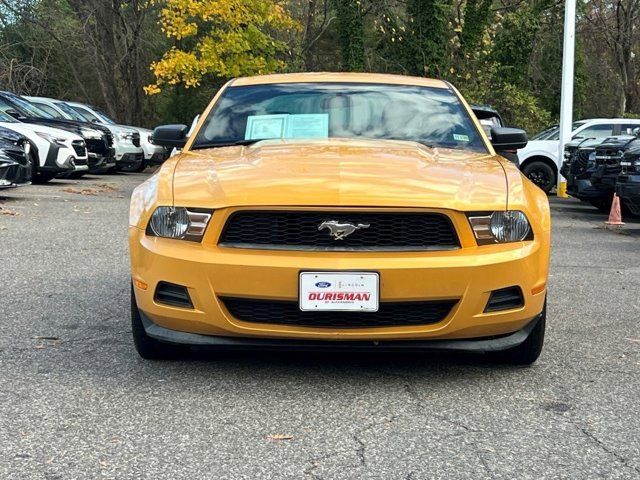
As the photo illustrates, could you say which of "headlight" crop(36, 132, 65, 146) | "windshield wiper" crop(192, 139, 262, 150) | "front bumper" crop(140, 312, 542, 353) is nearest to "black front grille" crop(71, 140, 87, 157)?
"headlight" crop(36, 132, 65, 146)

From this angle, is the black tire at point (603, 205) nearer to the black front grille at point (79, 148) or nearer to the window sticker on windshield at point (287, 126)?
the black front grille at point (79, 148)

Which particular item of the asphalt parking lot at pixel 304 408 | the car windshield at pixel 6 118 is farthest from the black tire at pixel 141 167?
the asphalt parking lot at pixel 304 408

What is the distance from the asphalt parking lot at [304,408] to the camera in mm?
3170

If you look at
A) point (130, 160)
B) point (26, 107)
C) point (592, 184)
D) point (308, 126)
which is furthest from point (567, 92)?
point (308, 126)

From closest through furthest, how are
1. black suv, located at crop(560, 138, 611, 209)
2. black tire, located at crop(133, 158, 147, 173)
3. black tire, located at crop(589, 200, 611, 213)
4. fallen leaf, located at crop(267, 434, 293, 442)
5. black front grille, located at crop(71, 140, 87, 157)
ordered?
fallen leaf, located at crop(267, 434, 293, 442) < black suv, located at crop(560, 138, 611, 209) < black tire, located at crop(589, 200, 611, 213) < black front grille, located at crop(71, 140, 87, 157) < black tire, located at crop(133, 158, 147, 173)

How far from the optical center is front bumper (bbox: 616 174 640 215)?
35.6 ft

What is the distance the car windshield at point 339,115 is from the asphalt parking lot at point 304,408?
1.32m

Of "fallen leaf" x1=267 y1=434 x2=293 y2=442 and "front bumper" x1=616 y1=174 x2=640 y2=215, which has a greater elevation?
"fallen leaf" x1=267 y1=434 x2=293 y2=442

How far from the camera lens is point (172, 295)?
4.00m

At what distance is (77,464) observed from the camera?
312 centimetres

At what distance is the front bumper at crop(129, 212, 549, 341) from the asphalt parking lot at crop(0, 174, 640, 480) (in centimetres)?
30

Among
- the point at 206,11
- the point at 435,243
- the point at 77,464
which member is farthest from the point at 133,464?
the point at 206,11

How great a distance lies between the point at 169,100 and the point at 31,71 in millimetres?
5512

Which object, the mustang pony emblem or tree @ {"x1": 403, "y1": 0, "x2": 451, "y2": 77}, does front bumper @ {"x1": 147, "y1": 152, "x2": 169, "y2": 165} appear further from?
the mustang pony emblem
